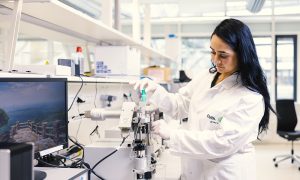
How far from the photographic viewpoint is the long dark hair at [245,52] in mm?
1353

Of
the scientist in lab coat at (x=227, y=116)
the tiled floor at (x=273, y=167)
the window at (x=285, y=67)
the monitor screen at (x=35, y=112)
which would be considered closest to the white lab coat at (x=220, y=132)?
the scientist in lab coat at (x=227, y=116)

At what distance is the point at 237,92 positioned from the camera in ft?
4.68

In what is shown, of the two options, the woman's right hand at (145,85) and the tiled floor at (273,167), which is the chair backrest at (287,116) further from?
the woman's right hand at (145,85)

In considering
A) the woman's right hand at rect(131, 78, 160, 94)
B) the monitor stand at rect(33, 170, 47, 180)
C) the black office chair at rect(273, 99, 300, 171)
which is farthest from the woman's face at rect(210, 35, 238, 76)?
the black office chair at rect(273, 99, 300, 171)

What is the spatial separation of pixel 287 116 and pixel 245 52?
3592 millimetres

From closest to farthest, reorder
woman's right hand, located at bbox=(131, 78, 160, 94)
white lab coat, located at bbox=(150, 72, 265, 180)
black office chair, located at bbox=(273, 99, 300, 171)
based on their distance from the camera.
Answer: white lab coat, located at bbox=(150, 72, 265, 180)
woman's right hand, located at bbox=(131, 78, 160, 94)
black office chair, located at bbox=(273, 99, 300, 171)

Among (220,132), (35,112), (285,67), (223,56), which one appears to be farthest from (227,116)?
(285,67)

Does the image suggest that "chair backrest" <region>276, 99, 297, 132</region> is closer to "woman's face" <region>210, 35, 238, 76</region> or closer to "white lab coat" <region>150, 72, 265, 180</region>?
"white lab coat" <region>150, 72, 265, 180</region>

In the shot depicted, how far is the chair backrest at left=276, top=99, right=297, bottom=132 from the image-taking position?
179 inches

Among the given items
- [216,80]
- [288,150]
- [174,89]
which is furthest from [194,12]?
[216,80]

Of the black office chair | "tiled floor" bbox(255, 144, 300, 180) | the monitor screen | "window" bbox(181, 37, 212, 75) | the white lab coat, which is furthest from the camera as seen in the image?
"window" bbox(181, 37, 212, 75)

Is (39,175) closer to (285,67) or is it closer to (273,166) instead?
(273,166)

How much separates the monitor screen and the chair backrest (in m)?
3.87

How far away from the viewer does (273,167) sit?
4359 mm
